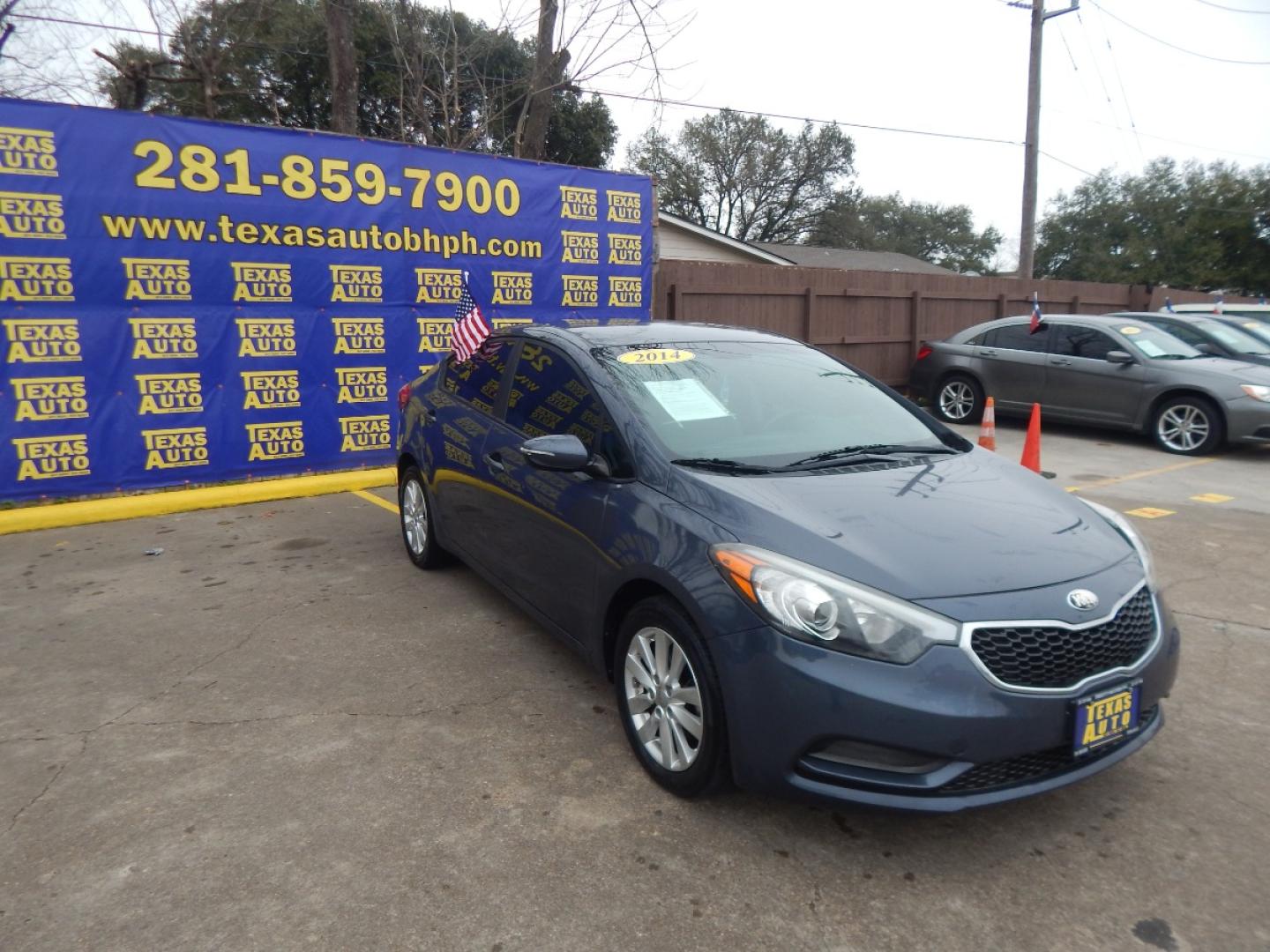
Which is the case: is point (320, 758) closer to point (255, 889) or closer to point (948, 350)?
point (255, 889)

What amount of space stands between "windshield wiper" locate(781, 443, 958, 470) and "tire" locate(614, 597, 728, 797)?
820 millimetres

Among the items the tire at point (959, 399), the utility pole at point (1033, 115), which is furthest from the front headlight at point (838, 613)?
the utility pole at point (1033, 115)

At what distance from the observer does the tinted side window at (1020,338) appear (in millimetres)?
11242

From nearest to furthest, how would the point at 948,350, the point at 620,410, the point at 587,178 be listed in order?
the point at 620,410 < the point at 587,178 < the point at 948,350

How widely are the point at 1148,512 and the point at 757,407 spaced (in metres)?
5.03

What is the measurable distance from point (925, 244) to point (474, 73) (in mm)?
54737

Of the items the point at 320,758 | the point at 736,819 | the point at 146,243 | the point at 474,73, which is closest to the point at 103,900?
the point at 320,758

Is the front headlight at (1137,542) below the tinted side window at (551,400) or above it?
below

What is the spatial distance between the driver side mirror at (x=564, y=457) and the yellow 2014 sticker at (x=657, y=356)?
588 millimetres

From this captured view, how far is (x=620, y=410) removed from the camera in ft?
11.6

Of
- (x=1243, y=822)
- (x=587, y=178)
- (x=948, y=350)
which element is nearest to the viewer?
(x=1243, y=822)

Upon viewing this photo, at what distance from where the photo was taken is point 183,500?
7262 millimetres

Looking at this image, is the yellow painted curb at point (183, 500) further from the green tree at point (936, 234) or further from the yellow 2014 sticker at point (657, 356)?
the green tree at point (936, 234)

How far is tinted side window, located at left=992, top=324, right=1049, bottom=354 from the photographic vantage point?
36.9ft
